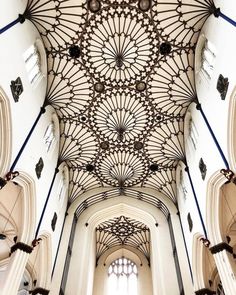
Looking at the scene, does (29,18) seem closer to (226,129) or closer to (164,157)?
(226,129)

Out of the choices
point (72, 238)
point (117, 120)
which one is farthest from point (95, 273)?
point (117, 120)

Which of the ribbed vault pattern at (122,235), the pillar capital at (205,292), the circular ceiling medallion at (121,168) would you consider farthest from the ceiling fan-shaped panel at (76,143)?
the pillar capital at (205,292)

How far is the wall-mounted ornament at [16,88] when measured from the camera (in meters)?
8.62

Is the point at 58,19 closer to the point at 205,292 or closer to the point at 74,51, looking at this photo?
the point at 74,51

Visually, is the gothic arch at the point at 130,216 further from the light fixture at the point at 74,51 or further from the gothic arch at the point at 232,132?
the light fixture at the point at 74,51

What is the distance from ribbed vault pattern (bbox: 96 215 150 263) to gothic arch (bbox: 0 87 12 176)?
11.3 m

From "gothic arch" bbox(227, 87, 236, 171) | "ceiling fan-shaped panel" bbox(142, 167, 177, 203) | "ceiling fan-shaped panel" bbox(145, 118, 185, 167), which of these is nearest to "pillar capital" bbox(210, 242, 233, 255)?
"gothic arch" bbox(227, 87, 236, 171)

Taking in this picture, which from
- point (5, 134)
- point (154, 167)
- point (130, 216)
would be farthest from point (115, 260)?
point (5, 134)

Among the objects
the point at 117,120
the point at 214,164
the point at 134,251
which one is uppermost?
the point at 117,120

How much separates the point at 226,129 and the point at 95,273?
49.2 ft

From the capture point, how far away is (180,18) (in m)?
10.7

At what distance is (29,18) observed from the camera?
32.8 feet

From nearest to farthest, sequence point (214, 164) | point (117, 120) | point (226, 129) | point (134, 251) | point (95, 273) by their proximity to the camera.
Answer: point (226, 129) < point (214, 164) < point (117, 120) < point (95, 273) < point (134, 251)

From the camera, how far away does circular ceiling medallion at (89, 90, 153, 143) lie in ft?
43.4
